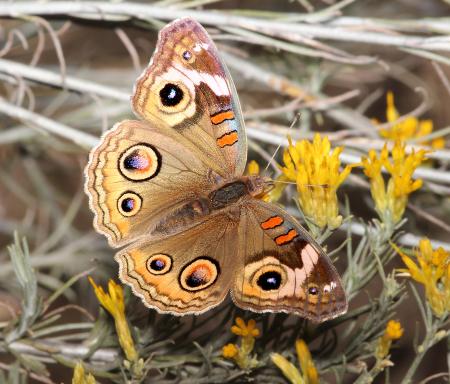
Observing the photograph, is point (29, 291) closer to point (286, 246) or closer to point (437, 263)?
point (286, 246)

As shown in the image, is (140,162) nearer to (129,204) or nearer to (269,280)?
(129,204)

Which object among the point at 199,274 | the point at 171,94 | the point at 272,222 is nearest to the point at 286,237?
the point at 272,222

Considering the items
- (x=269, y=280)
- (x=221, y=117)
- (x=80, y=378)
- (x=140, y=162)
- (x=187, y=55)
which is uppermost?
(x=187, y=55)

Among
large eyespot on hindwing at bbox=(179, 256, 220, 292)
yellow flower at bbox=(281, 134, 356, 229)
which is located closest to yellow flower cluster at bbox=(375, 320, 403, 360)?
yellow flower at bbox=(281, 134, 356, 229)

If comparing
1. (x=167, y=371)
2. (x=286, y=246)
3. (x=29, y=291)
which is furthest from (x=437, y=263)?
(x=29, y=291)

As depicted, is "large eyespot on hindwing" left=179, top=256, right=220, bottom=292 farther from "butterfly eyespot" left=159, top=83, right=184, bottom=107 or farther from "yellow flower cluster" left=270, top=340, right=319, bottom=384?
"butterfly eyespot" left=159, top=83, right=184, bottom=107

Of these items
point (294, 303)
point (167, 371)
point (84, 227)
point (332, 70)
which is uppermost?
point (332, 70)
